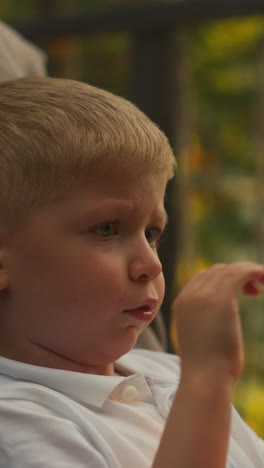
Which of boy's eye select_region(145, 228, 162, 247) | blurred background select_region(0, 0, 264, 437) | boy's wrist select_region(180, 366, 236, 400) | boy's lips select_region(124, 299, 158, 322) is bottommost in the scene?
blurred background select_region(0, 0, 264, 437)

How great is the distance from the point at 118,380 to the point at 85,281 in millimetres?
137

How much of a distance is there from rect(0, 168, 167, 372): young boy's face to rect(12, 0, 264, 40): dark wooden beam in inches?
43.0

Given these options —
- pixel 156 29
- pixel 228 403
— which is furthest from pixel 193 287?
pixel 156 29

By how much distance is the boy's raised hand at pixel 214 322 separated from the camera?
749 mm

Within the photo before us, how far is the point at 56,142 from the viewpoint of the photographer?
0.87m

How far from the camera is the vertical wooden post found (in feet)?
6.64

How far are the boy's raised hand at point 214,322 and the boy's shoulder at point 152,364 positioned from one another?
0.93 feet

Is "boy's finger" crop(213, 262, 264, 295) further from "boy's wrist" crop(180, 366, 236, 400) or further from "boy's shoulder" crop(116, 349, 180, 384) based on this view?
"boy's shoulder" crop(116, 349, 180, 384)

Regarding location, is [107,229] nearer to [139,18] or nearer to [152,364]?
[152,364]

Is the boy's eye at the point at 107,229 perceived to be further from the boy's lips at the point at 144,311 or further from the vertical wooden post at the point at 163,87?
the vertical wooden post at the point at 163,87

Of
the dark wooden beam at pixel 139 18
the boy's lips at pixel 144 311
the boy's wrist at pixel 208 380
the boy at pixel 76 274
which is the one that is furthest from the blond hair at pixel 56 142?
the dark wooden beam at pixel 139 18

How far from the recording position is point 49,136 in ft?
2.85

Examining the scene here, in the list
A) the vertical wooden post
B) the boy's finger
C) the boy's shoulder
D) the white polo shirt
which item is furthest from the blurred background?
the boy's finger

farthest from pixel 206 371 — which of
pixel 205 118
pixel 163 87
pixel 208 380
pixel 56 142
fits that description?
pixel 205 118
